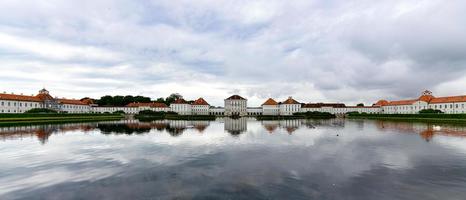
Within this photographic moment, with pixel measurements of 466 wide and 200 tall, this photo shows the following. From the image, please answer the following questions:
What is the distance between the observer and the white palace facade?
75438mm

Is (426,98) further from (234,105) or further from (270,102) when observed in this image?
(234,105)

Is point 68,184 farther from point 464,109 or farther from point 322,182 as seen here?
point 464,109

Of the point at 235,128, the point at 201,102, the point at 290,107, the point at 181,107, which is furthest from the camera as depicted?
the point at 201,102

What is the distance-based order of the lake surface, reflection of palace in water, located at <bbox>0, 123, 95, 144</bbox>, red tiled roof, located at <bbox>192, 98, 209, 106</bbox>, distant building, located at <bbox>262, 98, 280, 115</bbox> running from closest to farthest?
the lake surface < reflection of palace in water, located at <bbox>0, 123, 95, 144</bbox> < distant building, located at <bbox>262, 98, 280, 115</bbox> < red tiled roof, located at <bbox>192, 98, 209, 106</bbox>

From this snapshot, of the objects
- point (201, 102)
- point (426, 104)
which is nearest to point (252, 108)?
point (201, 102)

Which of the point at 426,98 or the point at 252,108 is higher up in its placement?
the point at 426,98

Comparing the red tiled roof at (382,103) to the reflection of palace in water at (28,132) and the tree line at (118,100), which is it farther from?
the reflection of palace in water at (28,132)

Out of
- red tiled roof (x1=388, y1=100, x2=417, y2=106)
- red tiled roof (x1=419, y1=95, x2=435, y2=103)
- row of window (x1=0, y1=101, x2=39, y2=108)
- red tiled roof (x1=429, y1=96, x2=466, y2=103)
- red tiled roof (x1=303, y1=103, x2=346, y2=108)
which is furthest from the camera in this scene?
red tiled roof (x1=303, y1=103, x2=346, y2=108)

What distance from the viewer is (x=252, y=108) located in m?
114

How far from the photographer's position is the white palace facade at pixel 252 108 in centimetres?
7544

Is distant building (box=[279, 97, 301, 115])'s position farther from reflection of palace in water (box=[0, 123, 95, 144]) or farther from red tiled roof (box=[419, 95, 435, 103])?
reflection of palace in water (box=[0, 123, 95, 144])

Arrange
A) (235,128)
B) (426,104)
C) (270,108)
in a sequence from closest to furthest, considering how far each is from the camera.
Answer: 1. (235,128)
2. (426,104)
3. (270,108)

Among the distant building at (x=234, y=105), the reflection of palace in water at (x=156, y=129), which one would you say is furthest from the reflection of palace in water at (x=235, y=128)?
the distant building at (x=234, y=105)

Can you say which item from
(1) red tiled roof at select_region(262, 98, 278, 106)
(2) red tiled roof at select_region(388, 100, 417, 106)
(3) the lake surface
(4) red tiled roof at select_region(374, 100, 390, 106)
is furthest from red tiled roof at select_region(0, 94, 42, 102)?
(4) red tiled roof at select_region(374, 100, 390, 106)
